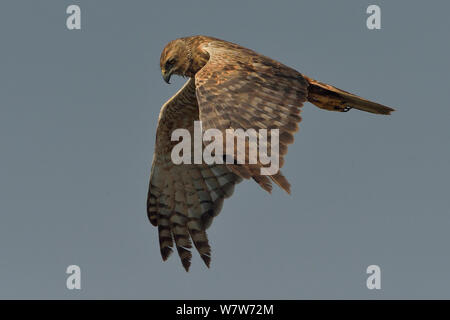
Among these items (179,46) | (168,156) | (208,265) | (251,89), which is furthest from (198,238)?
(251,89)

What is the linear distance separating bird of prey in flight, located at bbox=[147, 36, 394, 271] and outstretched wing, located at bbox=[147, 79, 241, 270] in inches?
0.6

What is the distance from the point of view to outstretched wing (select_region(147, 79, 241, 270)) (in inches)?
599

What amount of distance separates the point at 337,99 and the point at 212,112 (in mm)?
2964

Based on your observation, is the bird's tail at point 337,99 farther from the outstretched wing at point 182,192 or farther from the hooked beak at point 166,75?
the outstretched wing at point 182,192

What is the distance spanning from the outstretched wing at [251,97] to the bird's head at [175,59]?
1.25 metres

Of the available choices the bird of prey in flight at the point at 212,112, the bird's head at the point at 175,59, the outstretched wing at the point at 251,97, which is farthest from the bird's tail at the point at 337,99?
the bird's head at the point at 175,59

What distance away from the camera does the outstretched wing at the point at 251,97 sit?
35.8 feet

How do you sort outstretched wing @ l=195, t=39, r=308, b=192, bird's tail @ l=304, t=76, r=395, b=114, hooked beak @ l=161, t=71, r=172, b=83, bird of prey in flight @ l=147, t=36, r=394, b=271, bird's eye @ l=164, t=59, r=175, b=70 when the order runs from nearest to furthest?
outstretched wing @ l=195, t=39, r=308, b=192
bird of prey in flight @ l=147, t=36, r=394, b=271
bird's tail @ l=304, t=76, r=395, b=114
bird's eye @ l=164, t=59, r=175, b=70
hooked beak @ l=161, t=71, r=172, b=83

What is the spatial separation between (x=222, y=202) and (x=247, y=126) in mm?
4502

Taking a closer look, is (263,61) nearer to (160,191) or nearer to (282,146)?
(282,146)

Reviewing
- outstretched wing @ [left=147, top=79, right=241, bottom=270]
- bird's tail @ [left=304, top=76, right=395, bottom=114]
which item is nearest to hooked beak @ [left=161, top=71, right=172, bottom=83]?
outstretched wing @ [left=147, top=79, right=241, bottom=270]

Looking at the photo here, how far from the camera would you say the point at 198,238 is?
15.3m

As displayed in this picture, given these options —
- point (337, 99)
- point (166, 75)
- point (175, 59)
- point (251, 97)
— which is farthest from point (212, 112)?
point (166, 75)

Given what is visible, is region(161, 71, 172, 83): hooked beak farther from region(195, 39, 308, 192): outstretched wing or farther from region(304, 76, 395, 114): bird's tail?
region(304, 76, 395, 114): bird's tail
